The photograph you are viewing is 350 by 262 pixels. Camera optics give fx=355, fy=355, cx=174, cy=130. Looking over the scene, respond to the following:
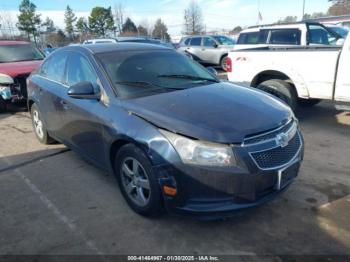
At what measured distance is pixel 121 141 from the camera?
3.56 metres

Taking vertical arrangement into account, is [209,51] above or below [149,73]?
below

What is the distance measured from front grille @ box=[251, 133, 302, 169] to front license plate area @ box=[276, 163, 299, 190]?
0.07 m

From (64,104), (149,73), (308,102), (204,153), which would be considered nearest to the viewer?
(204,153)

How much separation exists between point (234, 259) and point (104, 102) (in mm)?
2061

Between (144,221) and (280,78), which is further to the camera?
(280,78)

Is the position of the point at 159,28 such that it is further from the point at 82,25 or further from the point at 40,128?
the point at 40,128

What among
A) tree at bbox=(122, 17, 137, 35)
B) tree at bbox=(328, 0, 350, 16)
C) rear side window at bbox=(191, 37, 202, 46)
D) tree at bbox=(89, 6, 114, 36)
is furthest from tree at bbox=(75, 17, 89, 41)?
rear side window at bbox=(191, 37, 202, 46)

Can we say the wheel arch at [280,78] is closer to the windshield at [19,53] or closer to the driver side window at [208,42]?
the windshield at [19,53]

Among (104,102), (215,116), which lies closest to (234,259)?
(215,116)

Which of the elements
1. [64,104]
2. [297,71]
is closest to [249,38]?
[297,71]

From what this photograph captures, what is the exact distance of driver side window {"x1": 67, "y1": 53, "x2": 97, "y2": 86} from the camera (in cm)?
414

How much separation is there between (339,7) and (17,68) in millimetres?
51822

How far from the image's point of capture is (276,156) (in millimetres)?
3143

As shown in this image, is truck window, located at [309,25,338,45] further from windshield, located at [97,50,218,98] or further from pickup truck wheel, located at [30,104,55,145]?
pickup truck wheel, located at [30,104,55,145]
